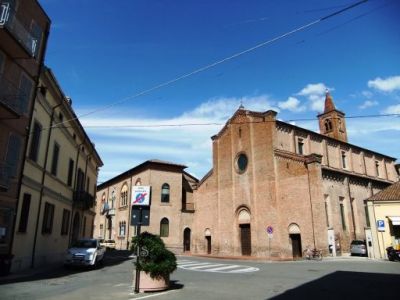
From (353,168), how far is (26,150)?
37809 millimetres

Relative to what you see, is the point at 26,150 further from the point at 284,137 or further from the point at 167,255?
the point at 284,137

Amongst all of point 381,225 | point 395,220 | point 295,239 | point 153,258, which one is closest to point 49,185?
point 153,258

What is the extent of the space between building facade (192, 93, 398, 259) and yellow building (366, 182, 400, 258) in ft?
11.8

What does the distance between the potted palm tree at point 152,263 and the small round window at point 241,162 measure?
2633cm

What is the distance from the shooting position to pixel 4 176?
527 inches

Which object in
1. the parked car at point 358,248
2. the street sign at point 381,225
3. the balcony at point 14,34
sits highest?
the balcony at point 14,34

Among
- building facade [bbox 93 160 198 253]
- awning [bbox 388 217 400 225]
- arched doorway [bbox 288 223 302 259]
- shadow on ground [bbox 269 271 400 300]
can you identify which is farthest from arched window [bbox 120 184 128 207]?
shadow on ground [bbox 269 271 400 300]

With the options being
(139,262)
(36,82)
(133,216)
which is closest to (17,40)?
(36,82)

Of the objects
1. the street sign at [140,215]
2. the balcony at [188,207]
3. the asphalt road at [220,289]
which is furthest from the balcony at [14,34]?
the balcony at [188,207]

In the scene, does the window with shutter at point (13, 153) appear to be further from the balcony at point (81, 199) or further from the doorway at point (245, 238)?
the doorway at point (245, 238)

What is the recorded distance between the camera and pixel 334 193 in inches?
1271

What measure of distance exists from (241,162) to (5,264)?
89.0 feet

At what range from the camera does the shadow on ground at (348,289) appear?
9.47 m

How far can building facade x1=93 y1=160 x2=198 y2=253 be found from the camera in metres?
40.1
